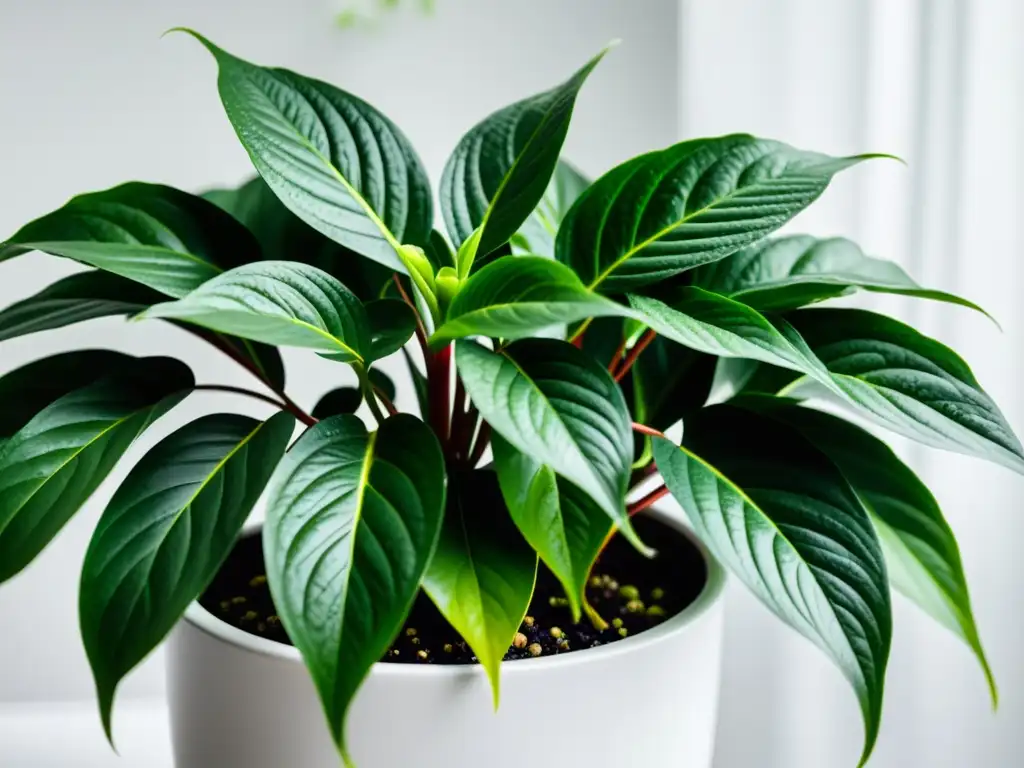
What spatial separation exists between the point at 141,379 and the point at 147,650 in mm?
236

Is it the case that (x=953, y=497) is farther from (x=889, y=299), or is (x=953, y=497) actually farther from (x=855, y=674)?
(x=855, y=674)

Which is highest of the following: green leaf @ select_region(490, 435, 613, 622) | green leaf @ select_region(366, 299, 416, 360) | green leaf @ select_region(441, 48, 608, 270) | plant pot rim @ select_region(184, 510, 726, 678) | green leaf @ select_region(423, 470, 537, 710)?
green leaf @ select_region(441, 48, 608, 270)

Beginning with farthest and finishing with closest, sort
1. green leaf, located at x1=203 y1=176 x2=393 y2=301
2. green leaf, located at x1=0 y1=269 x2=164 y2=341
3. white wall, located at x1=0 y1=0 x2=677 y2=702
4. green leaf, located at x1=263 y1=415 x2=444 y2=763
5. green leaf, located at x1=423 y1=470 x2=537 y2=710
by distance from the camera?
white wall, located at x1=0 y1=0 x2=677 y2=702, green leaf, located at x1=203 y1=176 x2=393 y2=301, green leaf, located at x1=0 y1=269 x2=164 y2=341, green leaf, located at x1=423 y1=470 x2=537 y2=710, green leaf, located at x1=263 y1=415 x2=444 y2=763

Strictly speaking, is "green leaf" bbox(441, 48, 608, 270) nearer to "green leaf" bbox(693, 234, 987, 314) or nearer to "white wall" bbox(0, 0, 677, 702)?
"green leaf" bbox(693, 234, 987, 314)

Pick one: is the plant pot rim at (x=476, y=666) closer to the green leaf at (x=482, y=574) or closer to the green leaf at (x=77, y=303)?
the green leaf at (x=482, y=574)

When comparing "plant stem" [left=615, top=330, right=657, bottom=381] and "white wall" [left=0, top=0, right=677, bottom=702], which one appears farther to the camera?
"white wall" [left=0, top=0, right=677, bottom=702]

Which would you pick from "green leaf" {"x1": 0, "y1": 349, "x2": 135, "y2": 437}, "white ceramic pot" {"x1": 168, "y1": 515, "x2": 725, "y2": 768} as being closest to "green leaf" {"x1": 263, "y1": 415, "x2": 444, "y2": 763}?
"white ceramic pot" {"x1": 168, "y1": 515, "x2": 725, "y2": 768}

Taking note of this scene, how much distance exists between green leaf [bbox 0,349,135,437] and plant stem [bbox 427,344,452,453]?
0.22 metres

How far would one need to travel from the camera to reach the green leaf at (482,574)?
614mm

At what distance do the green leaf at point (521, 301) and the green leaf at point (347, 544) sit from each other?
82mm

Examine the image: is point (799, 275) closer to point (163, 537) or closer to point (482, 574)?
point (482, 574)

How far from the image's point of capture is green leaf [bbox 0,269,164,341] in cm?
72

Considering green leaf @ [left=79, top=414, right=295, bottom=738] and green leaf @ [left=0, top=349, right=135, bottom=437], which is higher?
green leaf @ [left=0, top=349, right=135, bottom=437]

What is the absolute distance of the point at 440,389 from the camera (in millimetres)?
782
